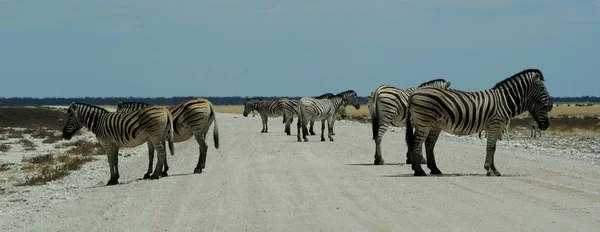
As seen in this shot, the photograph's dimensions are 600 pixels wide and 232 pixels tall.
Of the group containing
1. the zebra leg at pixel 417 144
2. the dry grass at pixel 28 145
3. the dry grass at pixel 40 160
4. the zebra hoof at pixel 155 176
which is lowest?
the dry grass at pixel 28 145

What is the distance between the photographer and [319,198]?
14.3m

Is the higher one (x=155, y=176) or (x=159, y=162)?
(x=159, y=162)

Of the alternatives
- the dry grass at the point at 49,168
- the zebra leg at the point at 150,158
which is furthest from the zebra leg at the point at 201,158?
the dry grass at the point at 49,168

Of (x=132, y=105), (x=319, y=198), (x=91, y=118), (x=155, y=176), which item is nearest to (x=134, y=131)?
(x=155, y=176)

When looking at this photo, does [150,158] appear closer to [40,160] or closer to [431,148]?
[431,148]

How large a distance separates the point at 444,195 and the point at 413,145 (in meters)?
3.91

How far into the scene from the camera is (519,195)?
14.3 m

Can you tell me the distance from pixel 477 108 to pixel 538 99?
1402 mm

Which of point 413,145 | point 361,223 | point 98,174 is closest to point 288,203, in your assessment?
point 361,223

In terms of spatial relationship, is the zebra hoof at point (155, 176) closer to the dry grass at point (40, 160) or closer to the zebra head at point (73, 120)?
the zebra head at point (73, 120)

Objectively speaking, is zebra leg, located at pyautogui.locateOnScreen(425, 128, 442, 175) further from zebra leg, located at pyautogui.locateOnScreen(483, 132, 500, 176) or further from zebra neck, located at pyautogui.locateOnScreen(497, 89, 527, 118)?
zebra neck, located at pyautogui.locateOnScreen(497, 89, 527, 118)

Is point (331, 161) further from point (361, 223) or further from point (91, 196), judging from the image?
point (361, 223)

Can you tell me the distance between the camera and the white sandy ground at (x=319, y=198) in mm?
11750

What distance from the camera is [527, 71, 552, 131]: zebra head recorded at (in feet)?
60.6
